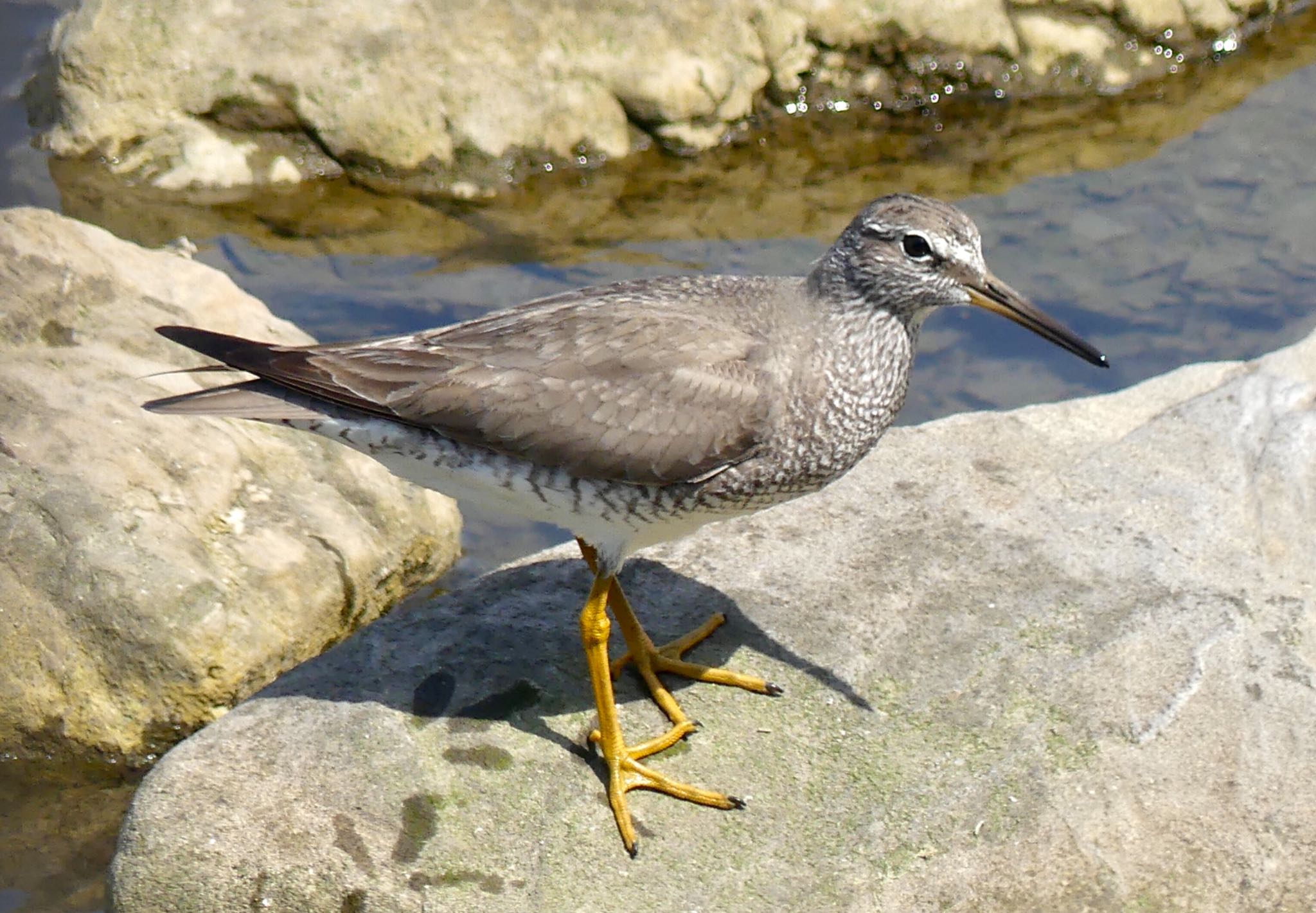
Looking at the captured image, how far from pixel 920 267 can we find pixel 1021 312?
0.44 meters

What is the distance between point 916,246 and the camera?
18.1 ft

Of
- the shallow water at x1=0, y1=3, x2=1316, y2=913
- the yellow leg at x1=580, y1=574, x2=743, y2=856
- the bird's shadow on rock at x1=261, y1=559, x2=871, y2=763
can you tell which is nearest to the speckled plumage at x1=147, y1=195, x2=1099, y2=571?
the yellow leg at x1=580, y1=574, x2=743, y2=856

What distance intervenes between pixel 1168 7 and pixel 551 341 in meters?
8.63

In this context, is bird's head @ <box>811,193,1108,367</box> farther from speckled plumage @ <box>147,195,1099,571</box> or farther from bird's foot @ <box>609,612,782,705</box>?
bird's foot @ <box>609,612,782,705</box>

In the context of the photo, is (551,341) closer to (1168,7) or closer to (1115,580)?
(1115,580)

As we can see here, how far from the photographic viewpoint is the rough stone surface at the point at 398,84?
10.2m

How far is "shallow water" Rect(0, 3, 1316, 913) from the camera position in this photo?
9.51 meters

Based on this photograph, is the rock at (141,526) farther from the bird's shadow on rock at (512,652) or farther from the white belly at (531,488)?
the white belly at (531,488)

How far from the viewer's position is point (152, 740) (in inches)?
247

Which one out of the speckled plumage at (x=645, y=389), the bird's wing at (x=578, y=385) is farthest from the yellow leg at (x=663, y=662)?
the bird's wing at (x=578, y=385)

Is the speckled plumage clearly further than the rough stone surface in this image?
No

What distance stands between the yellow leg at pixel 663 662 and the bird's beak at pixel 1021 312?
1743 mm

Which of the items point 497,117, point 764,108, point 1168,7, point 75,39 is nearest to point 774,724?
point 497,117

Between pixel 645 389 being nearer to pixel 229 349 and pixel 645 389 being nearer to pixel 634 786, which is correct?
pixel 634 786
